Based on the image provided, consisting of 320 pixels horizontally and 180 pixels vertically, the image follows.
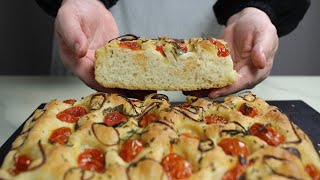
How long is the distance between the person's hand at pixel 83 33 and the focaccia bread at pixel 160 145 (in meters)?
0.56

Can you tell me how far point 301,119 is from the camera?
6.66ft

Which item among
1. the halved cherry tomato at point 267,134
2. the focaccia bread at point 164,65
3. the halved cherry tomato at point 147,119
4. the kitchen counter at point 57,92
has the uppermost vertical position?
the halved cherry tomato at point 267,134

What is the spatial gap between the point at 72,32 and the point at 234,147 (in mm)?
1047

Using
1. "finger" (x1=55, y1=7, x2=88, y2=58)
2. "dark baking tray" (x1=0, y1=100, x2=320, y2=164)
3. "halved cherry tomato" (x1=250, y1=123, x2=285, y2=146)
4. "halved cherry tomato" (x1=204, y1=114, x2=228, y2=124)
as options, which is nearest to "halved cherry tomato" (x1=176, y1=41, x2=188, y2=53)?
"finger" (x1=55, y1=7, x2=88, y2=58)

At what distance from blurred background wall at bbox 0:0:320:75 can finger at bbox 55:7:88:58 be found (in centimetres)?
159

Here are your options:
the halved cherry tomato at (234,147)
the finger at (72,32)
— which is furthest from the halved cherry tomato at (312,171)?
the finger at (72,32)

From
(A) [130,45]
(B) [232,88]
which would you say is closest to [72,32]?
(A) [130,45]

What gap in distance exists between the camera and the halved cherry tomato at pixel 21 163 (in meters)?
1.19

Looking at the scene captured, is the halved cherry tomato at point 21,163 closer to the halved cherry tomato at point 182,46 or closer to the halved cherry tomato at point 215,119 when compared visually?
the halved cherry tomato at point 215,119

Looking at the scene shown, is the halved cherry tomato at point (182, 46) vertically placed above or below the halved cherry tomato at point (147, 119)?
below

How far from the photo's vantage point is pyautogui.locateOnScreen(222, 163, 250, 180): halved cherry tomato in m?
1.11

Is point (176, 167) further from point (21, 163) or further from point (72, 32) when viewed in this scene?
point (72, 32)

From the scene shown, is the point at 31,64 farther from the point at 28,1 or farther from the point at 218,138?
the point at 218,138

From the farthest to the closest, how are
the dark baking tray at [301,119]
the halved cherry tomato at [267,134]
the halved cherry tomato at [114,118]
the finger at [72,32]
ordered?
the finger at [72,32], the dark baking tray at [301,119], the halved cherry tomato at [114,118], the halved cherry tomato at [267,134]
